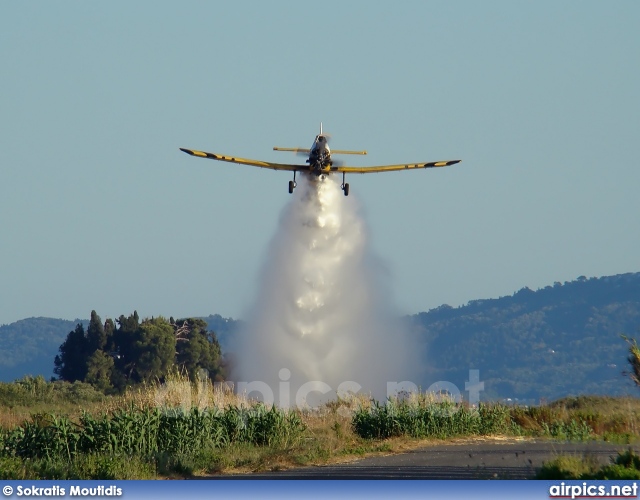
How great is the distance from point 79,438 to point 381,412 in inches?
367

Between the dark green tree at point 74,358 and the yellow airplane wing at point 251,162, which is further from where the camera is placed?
the dark green tree at point 74,358

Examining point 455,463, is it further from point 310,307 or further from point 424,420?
point 310,307

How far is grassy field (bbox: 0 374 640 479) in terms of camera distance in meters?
25.2

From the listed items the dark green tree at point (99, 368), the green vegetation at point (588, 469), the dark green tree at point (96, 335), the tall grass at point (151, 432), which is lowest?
the green vegetation at point (588, 469)

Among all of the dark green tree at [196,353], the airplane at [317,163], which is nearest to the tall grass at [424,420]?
the airplane at [317,163]

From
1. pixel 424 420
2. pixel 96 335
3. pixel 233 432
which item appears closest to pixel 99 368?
pixel 96 335

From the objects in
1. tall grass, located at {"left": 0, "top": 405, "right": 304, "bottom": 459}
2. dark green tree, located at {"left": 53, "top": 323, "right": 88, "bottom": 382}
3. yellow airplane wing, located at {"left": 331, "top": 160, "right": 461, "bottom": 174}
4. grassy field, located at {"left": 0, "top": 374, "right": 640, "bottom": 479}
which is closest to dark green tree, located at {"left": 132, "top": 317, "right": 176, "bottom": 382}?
dark green tree, located at {"left": 53, "top": 323, "right": 88, "bottom": 382}

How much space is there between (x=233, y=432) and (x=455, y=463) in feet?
21.2

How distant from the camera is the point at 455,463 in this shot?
84.4ft

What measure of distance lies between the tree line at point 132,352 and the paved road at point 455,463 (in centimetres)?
6434

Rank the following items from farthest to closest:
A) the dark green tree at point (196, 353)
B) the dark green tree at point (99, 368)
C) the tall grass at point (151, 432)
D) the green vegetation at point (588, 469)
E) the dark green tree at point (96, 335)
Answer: the dark green tree at point (96, 335)
the dark green tree at point (196, 353)
the dark green tree at point (99, 368)
the tall grass at point (151, 432)
the green vegetation at point (588, 469)

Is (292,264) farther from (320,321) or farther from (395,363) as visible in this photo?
(395,363)

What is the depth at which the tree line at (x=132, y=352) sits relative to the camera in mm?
93188

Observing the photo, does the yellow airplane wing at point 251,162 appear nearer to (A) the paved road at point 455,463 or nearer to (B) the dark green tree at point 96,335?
(A) the paved road at point 455,463
